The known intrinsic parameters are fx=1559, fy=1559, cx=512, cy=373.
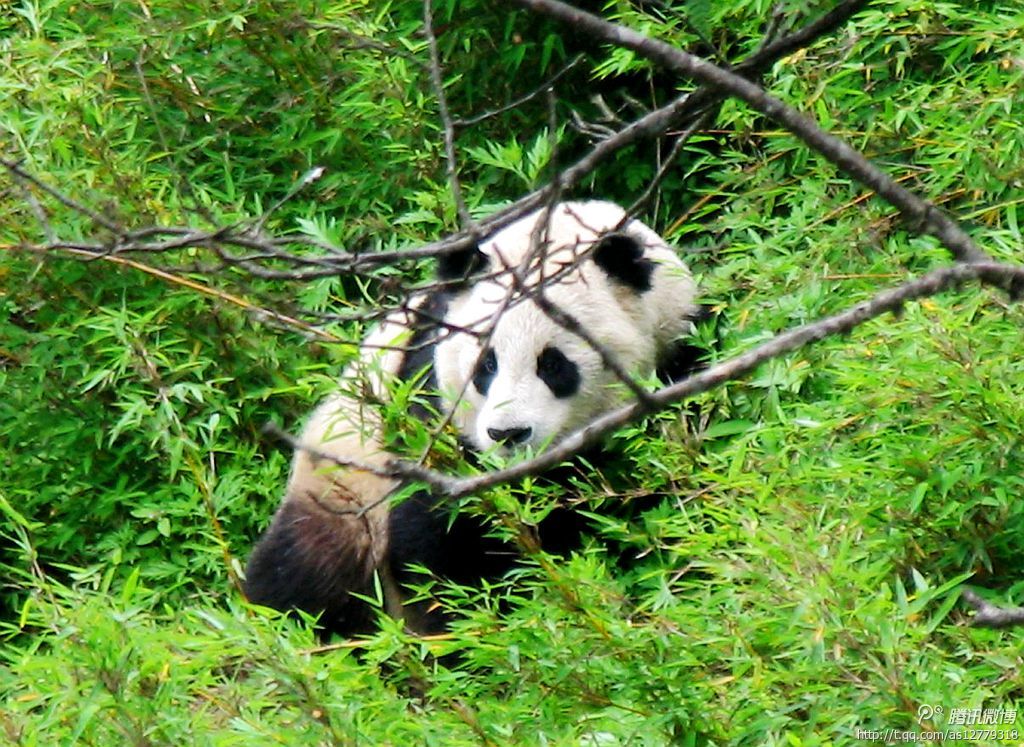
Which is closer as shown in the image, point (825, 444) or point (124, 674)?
point (124, 674)

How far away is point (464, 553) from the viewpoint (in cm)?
361

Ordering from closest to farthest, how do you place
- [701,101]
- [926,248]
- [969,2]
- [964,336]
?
[701,101]
[964,336]
[926,248]
[969,2]

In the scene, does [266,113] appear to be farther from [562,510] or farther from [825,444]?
[825,444]

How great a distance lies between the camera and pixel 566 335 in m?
3.72

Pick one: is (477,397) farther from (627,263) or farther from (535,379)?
(627,263)

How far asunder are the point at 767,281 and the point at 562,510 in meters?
0.74

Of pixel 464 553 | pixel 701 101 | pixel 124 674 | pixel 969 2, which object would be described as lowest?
pixel 464 553

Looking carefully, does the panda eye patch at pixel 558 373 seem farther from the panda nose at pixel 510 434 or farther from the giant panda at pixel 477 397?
the panda nose at pixel 510 434

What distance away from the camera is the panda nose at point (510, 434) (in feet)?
11.3

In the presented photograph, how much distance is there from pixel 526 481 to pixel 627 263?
1.00m

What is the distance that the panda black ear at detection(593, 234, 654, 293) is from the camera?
3773 millimetres

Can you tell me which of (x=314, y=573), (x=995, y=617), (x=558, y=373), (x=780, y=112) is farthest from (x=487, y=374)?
(x=995, y=617)

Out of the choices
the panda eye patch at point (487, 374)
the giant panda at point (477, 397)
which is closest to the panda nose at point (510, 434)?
the giant panda at point (477, 397)

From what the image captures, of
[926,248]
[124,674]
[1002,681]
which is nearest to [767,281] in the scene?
[926,248]
